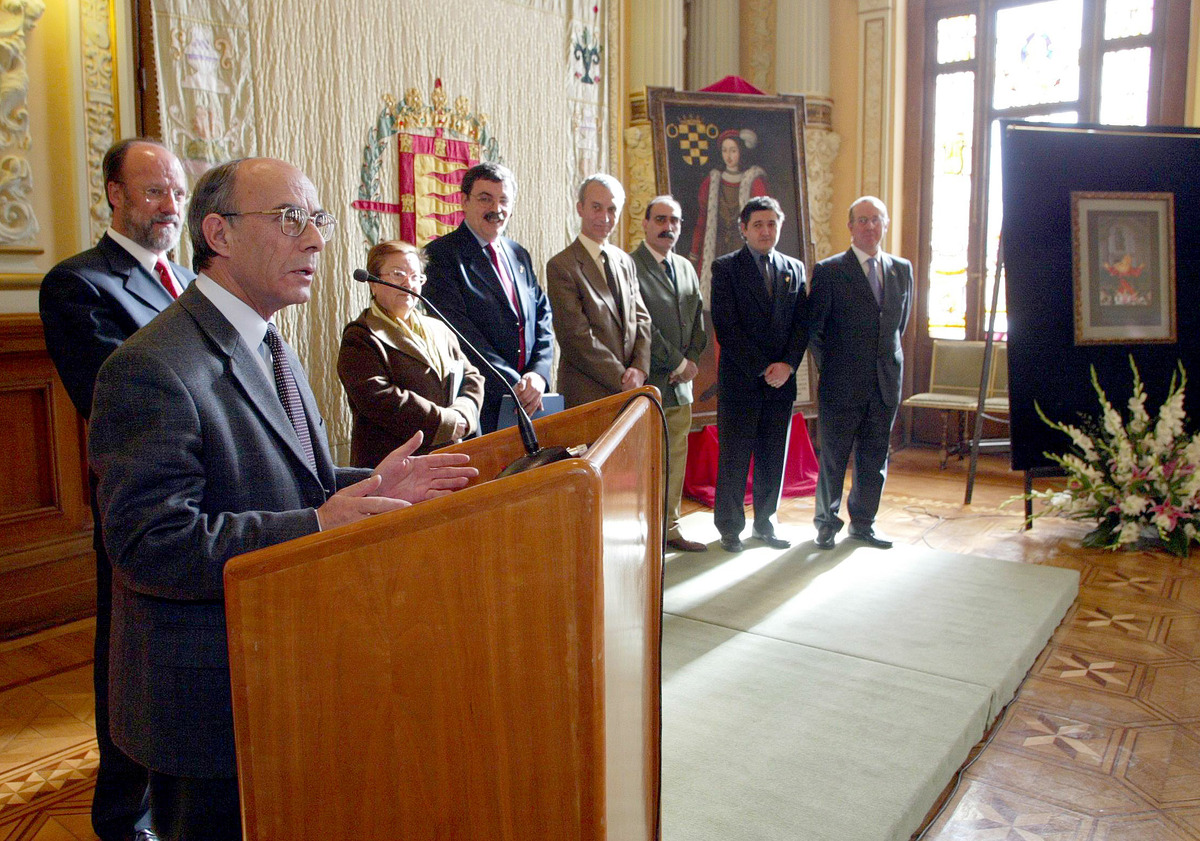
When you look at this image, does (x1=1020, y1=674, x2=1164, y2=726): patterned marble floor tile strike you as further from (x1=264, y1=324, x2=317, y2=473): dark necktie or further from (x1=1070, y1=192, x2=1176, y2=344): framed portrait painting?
Result: (x1=1070, y1=192, x2=1176, y2=344): framed portrait painting

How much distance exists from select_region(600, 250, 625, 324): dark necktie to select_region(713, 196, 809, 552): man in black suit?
49 cm

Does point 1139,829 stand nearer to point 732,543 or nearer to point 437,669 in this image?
point 437,669

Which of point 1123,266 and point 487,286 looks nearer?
point 487,286

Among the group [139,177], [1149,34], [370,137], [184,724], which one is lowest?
[184,724]

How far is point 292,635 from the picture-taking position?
880 mm

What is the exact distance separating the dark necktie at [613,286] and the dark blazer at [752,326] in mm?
477

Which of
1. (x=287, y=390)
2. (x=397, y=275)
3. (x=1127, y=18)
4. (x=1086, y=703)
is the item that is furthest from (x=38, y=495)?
(x=1127, y=18)

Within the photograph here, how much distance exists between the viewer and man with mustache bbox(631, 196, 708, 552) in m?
3.76

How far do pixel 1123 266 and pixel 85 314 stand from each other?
4394 millimetres

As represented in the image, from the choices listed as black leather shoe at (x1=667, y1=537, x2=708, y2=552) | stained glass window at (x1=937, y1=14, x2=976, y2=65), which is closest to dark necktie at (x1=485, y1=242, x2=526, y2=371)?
black leather shoe at (x1=667, y1=537, x2=708, y2=552)

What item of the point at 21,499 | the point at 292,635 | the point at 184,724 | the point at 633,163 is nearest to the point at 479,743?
the point at 292,635

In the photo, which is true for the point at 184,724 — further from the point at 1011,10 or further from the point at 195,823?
the point at 1011,10

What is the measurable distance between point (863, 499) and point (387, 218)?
2.33 meters

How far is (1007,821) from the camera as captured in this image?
1.97m
